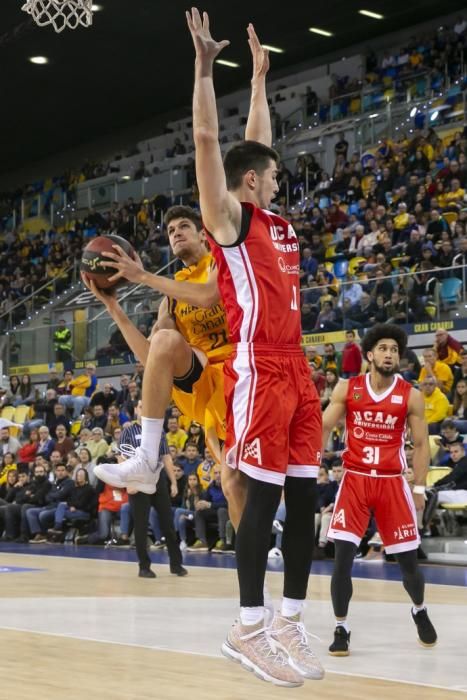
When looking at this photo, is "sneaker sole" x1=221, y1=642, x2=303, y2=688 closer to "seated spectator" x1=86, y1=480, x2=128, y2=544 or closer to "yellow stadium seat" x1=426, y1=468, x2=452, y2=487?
"yellow stadium seat" x1=426, y1=468, x2=452, y2=487

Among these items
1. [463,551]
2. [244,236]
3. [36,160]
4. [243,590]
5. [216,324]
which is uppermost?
[36,160]

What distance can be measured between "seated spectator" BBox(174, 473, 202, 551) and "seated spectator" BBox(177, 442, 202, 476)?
0.69 ft

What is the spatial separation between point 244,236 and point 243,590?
1418 millimetres

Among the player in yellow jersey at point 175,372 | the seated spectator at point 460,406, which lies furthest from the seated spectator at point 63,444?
the player in yellow jersey at point 175,372

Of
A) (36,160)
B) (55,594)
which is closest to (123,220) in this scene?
(36,160)

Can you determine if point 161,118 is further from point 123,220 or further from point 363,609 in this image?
point 363,609

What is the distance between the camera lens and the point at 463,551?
38.6ft

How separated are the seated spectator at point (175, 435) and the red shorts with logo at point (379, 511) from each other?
866 cm

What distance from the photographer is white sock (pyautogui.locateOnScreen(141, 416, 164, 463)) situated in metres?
5.16

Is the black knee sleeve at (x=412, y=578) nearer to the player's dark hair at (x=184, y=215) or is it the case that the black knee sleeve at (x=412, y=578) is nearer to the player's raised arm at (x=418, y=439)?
the player's raised arm at (x=418, y=439)

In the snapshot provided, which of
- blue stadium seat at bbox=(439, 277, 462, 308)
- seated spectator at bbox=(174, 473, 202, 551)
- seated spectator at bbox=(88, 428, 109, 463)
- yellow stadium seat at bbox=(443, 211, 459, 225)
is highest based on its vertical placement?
yellow stadium seat at bbox=(443, 211, 459, 225)

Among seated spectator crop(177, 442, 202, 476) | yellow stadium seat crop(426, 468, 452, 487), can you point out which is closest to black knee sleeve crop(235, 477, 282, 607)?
yellow stadium seat crop(426, 468, 452, 487)

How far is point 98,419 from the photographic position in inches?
695

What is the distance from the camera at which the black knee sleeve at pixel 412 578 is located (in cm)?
633
